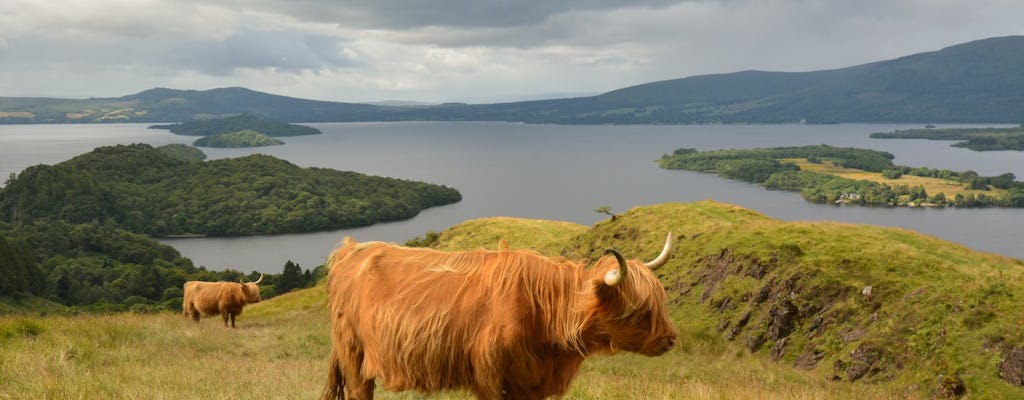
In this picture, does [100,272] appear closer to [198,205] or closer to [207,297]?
[198,205]

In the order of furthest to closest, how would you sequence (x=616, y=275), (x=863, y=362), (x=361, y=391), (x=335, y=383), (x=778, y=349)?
(x=778, y=349) → (x=863, y=362) → (x=335, y=383) → (x=361, y=391) → (x=616, y=275)

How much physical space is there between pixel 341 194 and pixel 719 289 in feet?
607

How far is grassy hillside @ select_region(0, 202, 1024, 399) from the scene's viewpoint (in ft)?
28.3

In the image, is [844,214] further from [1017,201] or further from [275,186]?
[275,186]

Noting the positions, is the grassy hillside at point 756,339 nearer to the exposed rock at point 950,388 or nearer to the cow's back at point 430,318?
the exposed rock at point 950,388

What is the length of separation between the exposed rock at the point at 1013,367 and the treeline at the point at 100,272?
53441 mm

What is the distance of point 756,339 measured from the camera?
17516mm

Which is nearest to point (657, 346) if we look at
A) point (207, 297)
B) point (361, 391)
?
point (361, 391)

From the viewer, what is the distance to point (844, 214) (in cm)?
14500

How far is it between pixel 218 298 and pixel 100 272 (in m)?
99.4

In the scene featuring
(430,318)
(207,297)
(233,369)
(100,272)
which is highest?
(430,318)

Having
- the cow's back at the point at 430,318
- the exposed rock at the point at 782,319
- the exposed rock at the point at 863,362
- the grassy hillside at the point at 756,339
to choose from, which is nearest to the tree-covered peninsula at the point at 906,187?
the grassy hillside at the point at 756,339

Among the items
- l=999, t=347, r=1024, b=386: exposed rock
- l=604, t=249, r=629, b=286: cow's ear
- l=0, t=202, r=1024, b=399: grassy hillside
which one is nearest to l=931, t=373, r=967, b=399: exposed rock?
l=0, t=202, r=1024, b=399: grassy hillside

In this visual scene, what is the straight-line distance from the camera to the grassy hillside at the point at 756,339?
862cm
